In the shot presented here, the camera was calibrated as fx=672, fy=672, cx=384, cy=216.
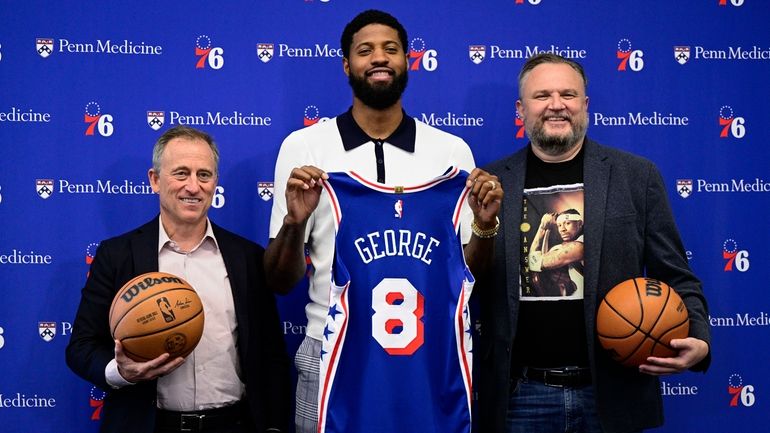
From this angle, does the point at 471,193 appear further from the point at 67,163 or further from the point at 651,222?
the point at 67,163

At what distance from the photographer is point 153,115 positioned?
10.6ft

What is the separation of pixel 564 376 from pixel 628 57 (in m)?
1.77

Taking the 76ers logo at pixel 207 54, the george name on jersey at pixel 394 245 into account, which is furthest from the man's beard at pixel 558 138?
the 76ers logo at pixel 207 54

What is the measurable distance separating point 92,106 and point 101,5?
0.49 metres

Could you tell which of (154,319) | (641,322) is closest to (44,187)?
(154,319)

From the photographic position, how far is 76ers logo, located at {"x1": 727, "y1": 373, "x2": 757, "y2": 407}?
332cm

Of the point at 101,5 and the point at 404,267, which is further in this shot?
the point at 101,5

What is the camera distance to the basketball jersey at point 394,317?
2.17 meters

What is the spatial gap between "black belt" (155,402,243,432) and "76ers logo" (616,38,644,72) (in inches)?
97.8

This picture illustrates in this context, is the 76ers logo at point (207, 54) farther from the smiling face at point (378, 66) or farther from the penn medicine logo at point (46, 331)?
the penn medicine logo at point (46, 331)

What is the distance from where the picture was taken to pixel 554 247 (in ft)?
8.16

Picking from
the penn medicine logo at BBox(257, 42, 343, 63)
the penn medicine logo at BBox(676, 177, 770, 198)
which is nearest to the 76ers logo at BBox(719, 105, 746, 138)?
the penn medicine logo at BBox(676, 177, 770, 198)

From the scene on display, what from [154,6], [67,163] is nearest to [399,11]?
[154,6]

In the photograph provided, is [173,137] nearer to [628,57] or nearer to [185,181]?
[185,181]
